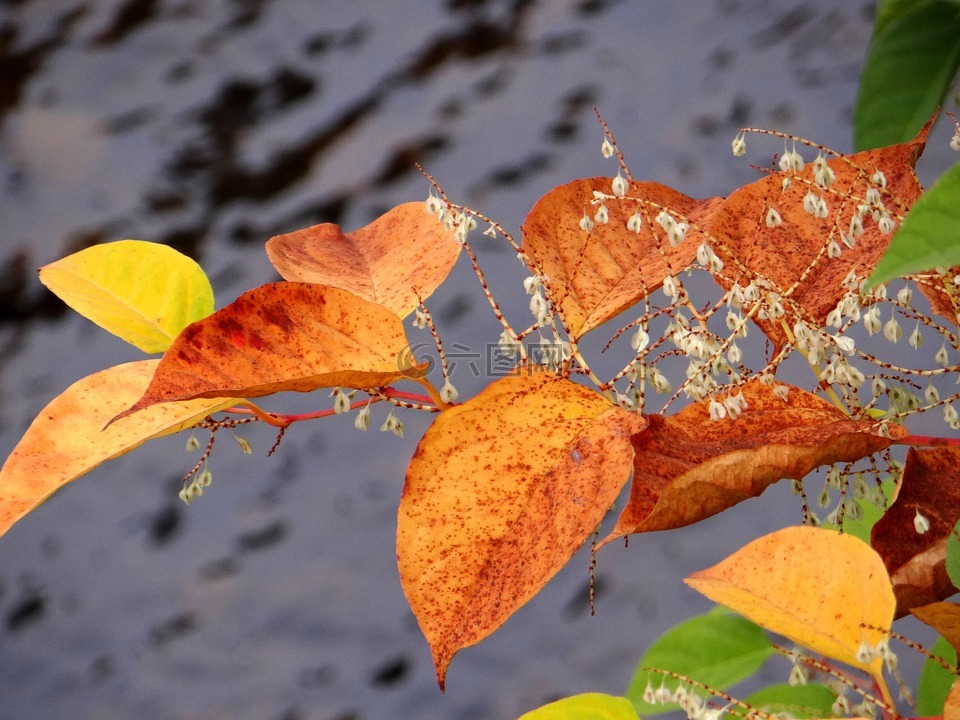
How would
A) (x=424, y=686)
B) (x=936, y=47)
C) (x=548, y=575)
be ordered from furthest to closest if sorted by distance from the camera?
(x=424, y=686), (x=936, y=47), (x=548, y=575)

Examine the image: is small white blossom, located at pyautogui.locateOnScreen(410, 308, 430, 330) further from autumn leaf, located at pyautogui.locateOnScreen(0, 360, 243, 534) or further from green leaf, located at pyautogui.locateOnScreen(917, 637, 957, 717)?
green leaf, located at pyautogui.locateOnScreen(917, 637, 957, 717)

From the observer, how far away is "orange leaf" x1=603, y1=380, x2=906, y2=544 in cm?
16

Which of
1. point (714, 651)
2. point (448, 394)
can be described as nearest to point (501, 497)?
point (448, 394)

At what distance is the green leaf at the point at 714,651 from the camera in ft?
0.93

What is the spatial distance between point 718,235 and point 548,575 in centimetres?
8

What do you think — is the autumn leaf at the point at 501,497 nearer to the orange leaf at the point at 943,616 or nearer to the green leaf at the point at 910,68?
the orange leaf at the point at 943,616

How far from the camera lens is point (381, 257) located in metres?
0.22

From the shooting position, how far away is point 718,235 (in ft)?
0.64

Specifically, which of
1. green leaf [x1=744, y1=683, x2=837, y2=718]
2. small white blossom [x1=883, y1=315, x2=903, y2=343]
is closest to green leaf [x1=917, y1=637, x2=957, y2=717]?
green leaf [x1=744, y1=683, x2=837, y2=718]

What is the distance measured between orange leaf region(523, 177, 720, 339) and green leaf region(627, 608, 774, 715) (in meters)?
0.13

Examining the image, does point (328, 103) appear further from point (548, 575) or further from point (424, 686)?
point (548, 575)

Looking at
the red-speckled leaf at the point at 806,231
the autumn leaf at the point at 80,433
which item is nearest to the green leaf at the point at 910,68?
the red-speckled leaf at the point at 806,231

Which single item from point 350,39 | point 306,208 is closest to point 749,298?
point 306,208

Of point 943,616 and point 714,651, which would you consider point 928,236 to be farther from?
point 714,651
